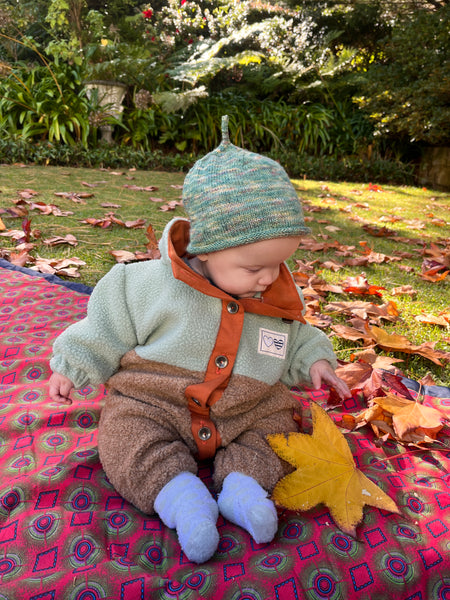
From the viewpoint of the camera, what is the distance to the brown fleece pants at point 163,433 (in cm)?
121

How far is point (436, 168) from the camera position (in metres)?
7.91

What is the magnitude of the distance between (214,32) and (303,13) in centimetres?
215

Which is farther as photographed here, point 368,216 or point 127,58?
point 127,58

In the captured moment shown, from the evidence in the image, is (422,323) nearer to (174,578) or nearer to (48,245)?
(174,578)

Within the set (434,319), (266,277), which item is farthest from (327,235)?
(266,277)

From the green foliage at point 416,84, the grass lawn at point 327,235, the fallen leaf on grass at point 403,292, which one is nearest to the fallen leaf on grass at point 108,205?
the grass lawn at point 327,235

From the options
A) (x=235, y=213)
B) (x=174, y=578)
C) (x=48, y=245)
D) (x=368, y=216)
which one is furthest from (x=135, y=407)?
(x=368, y=216)

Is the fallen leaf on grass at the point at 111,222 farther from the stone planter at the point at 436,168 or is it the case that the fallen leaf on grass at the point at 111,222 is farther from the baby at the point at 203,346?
the stone planter at the point at 436,168

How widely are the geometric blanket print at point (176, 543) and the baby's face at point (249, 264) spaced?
57 centimetres

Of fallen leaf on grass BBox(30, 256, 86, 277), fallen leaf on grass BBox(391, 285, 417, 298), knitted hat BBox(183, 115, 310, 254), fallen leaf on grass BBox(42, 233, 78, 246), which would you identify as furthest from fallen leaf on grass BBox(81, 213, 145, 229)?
knitted hat BBox(183, 115, 310, 254)

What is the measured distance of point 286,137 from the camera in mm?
8586

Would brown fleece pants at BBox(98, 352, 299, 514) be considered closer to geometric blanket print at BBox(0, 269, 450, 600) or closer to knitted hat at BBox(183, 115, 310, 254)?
geometric blanket print at BBox(0, 269, 450, 600)

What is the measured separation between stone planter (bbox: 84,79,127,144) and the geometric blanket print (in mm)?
6702

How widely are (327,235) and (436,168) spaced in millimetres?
5152
